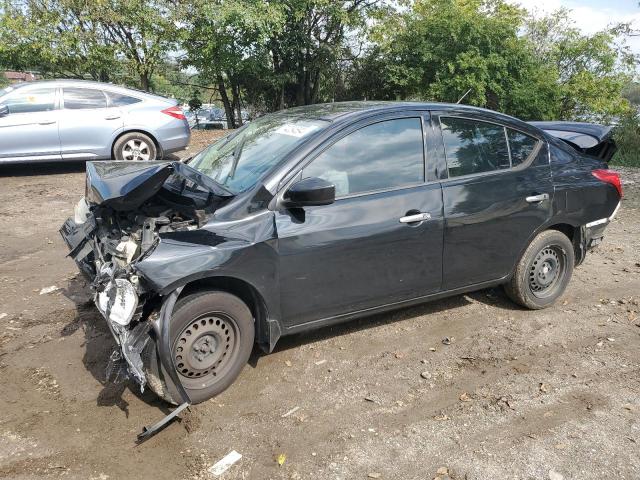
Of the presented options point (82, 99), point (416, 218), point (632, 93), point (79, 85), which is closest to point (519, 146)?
point (416, 218)

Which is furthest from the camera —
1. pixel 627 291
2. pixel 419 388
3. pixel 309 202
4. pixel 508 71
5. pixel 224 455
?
pixel 508 71

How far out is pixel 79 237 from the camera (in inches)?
160

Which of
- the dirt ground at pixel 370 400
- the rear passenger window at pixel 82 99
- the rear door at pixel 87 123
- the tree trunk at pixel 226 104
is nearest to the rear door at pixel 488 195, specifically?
the dirt ground at pixel 370 400

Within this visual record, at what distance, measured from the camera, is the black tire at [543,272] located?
4805mm

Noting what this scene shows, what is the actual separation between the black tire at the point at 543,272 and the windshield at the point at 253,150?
218 centimetres

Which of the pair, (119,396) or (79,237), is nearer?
(119,396)

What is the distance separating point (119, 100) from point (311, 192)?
7.64m

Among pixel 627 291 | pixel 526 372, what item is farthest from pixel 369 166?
pixel 627 291

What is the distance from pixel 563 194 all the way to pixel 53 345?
14.2 feet

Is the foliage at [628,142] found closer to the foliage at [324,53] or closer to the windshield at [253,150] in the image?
the foliage at [324,53]

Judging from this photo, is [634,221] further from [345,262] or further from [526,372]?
[345,262]

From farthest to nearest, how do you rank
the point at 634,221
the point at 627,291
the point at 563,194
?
the point at 634,221 < the point at 627,291 < the point at 563,194

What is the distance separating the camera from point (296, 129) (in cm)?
412

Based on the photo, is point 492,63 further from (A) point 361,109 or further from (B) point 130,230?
(B) point 130,230
